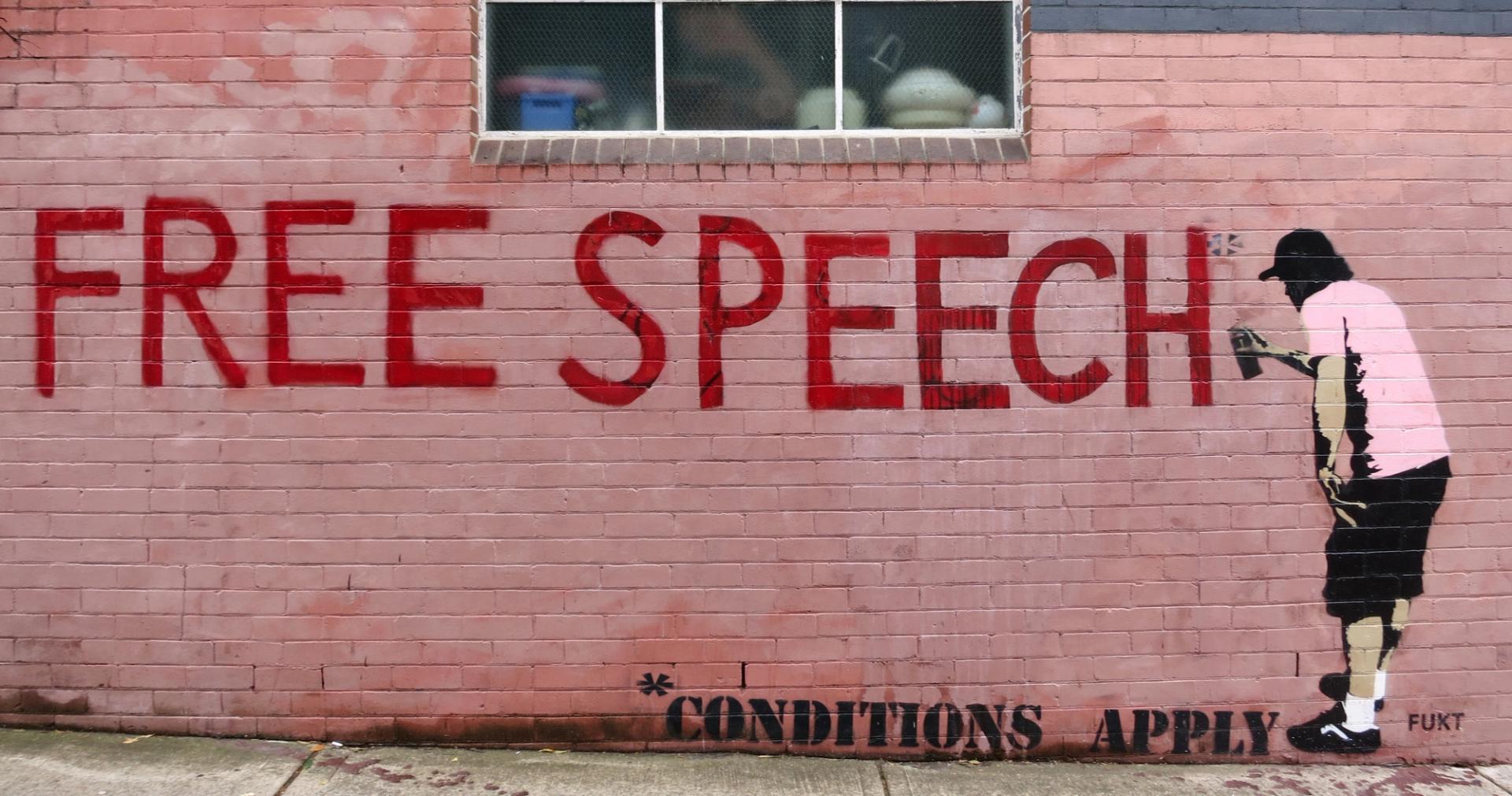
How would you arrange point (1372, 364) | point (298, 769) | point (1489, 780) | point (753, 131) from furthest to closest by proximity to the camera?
point (753, 131)
point (1372, 364)
point (1489, 780)
point (298, 769)

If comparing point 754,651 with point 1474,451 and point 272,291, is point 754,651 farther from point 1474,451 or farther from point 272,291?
point 1474,451

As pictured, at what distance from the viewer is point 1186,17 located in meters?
4.51

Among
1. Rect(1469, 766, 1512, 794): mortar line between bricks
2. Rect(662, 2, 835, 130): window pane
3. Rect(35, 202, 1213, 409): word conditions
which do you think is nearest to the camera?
Rect(1469, 766, 1512, 794): mortar line between bricks

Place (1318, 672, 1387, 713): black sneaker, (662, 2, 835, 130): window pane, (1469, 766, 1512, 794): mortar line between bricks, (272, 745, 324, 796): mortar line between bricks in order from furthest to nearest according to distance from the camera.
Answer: (662, 2, 835, 130): window pane
(1318, 672, 1387, 713): black sneaker
(1469, 766, 1512, 794): mortar line between bricks
(272, 745, 324, 796): mortar line between bricks

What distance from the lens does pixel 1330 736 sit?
14.9ft

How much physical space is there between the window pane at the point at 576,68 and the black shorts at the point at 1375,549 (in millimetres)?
3383

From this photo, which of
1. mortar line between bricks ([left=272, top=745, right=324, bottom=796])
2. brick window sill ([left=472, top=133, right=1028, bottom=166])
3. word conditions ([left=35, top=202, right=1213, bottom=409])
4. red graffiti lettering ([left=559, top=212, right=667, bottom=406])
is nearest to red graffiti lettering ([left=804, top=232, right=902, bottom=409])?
word conditions ([left=35, top=202, right=1213, bottom=409])

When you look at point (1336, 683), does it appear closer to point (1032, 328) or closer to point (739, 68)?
point (1032, 328)

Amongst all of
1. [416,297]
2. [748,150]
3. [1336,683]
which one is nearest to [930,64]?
[748,150]

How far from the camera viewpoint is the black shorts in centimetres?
452

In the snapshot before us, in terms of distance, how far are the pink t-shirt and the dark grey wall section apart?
3.59 ft

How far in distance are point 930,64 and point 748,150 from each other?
2.94 feet

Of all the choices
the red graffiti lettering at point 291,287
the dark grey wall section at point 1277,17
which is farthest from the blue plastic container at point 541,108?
the dark grey wall section at point 1277,17

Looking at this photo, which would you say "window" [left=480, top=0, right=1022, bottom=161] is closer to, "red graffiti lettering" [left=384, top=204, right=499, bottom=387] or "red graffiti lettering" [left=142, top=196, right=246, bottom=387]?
"red graffiti lettering" [left=384, top=204, right=499, bottom=387]
